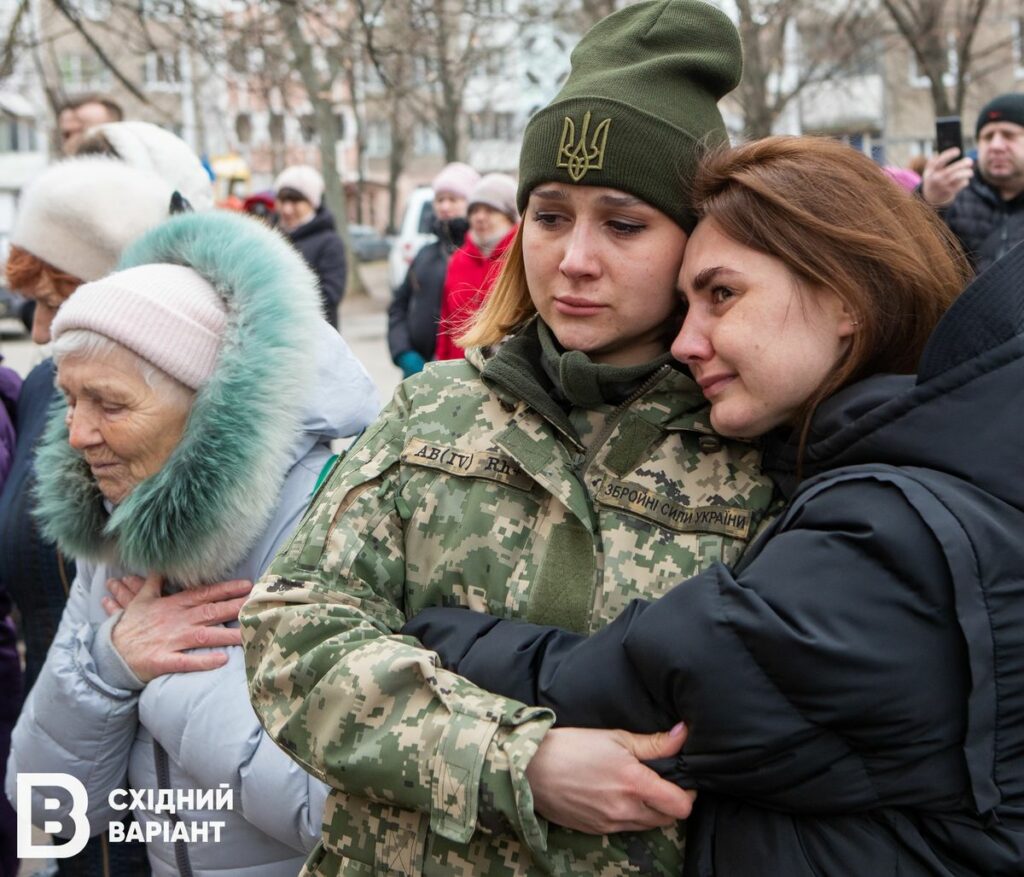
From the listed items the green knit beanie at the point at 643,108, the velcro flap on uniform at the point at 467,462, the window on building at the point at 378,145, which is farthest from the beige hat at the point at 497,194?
the window on building at the point at 378,145

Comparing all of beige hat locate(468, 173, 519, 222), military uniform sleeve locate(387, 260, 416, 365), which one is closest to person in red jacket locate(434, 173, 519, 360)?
beige hat locate(468, 173, 519, 222)

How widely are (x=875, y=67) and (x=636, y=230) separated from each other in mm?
37578

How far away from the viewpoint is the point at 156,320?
2602 millimetres

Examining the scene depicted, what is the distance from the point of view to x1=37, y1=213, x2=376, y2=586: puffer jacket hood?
2.53 metres

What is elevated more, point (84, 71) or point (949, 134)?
Result: point (949, 134)

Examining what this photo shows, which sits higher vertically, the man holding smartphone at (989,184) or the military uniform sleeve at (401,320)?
the man holding smartphone at (989,184)

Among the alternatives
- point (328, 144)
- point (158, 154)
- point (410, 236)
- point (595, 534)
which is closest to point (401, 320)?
point (158, 154)

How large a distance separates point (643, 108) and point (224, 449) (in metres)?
1.11

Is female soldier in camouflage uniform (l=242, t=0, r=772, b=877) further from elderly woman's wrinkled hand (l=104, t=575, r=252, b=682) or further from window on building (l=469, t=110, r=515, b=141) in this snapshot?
window on building (l=469, t=110, r=515, b=141)

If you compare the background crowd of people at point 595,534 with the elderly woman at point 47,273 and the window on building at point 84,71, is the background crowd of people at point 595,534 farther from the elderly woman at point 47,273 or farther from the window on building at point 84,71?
the window on building at point 84,71

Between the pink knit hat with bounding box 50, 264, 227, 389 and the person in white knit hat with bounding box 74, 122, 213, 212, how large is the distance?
1.27 m

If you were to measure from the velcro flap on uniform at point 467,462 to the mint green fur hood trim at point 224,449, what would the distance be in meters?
0.61

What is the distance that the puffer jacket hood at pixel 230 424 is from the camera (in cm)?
253

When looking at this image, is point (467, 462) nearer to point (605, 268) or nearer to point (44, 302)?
point (605, 268)
